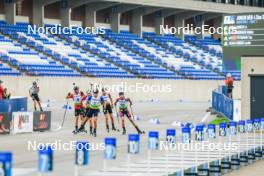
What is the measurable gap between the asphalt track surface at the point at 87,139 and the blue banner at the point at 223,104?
44.0 inches

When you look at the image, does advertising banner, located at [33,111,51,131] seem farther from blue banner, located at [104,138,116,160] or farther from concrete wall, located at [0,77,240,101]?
blue banner, located at [104,138,116,160]

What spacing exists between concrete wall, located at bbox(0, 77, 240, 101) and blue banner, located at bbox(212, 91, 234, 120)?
12.1 metres

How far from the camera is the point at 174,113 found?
148 ft

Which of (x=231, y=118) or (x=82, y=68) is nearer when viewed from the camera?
(x=231, y=118)

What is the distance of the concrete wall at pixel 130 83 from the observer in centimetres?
4797

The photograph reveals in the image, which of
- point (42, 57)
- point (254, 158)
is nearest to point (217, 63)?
point (42, 57)

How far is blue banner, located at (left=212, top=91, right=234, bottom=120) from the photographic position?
3706cm

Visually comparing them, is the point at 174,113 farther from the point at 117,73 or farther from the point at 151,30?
the point at 151,30

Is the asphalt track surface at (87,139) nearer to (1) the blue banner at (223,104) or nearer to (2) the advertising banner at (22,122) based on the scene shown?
(2) the advertising banner at (22,122)

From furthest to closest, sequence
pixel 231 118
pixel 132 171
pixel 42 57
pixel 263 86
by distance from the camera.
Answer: pixel 42 57
pixel 231 118
pixel 263 86
pixel 132 171

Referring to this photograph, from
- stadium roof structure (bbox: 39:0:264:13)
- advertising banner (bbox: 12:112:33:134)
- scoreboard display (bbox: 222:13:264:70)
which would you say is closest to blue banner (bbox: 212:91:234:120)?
scoreboard display (bbox: 222:13:264:70)

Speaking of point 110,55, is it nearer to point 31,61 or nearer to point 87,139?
point 31,61

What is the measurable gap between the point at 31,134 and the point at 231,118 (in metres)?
11.4

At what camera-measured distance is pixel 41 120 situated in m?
31.4
